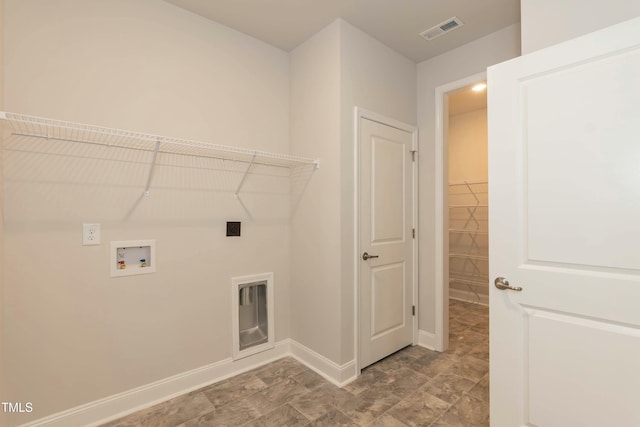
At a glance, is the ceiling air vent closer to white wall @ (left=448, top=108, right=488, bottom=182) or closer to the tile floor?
white wall @ (left=448, top=108, right=488, bottom=182)

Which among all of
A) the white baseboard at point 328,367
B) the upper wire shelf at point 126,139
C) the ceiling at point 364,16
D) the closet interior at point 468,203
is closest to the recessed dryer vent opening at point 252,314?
the white baseboard at point 328,367

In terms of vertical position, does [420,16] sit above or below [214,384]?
above

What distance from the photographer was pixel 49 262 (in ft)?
5.58

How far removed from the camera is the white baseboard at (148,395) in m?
1.75

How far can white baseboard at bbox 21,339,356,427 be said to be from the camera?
5.80 ft

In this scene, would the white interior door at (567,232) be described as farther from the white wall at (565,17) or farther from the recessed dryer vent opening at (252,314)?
the recessed dryer vent opening at (252,314)


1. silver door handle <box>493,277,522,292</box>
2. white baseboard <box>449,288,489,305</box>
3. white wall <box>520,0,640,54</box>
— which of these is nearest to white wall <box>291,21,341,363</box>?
silver door handle <box>493,277,522,292</box>

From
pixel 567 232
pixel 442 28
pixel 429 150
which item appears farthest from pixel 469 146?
pixel 567 232

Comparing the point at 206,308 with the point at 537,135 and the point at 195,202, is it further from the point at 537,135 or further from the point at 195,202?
the point at 537,135

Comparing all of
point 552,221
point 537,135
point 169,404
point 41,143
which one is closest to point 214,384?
point 169,404

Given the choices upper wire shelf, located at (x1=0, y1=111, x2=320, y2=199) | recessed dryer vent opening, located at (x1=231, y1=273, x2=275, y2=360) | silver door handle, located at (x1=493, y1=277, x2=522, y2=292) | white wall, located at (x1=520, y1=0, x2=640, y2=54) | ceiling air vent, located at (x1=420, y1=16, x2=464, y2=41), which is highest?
ceiling air vent, located at (x1=420, y1=16, x2=464, y2=41)

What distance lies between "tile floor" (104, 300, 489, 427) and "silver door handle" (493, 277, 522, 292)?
934 millimetres

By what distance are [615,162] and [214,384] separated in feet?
9.01

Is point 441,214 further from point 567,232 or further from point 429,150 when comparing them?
point 567,232
